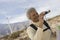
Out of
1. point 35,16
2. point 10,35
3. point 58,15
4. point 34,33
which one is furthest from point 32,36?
point 58,15

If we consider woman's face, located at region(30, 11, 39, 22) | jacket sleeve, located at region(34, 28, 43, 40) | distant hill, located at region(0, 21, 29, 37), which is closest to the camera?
jacket sleeve, located at region(34, 28, 43, 40)

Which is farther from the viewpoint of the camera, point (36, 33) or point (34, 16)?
point (34, 16)

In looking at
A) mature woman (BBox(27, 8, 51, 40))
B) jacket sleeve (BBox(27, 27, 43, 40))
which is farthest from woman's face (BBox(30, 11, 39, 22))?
jacket sleeve (BBox(27, 27, 43, 40))

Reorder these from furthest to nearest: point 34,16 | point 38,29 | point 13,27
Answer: point 13,27
point 34,16
point 38,29

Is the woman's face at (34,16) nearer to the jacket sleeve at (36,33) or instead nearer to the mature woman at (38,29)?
the mature woman at (38,29)

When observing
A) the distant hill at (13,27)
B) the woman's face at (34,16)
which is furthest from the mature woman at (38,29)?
the distant hill at (13,27)

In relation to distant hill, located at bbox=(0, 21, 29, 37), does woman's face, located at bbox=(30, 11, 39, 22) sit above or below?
above

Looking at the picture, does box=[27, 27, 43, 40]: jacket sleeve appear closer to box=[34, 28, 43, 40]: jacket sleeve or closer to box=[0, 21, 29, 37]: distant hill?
box=[34, 28, 43, 40]: jacket sleeve

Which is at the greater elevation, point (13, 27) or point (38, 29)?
point (38, 29)

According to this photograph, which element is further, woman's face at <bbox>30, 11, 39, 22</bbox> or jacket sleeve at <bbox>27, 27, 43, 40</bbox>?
woman's face at <bbox>30, 11, 39, 22</bbox>

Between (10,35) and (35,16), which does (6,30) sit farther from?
(35,16)

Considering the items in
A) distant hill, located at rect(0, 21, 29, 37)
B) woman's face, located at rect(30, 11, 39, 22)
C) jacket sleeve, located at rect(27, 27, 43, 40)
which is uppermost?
woman's face, located at rect(30, 11, 39, 22)

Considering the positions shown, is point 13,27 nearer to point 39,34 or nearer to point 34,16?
point 34,16

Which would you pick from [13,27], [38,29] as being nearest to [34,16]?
[38,29]
